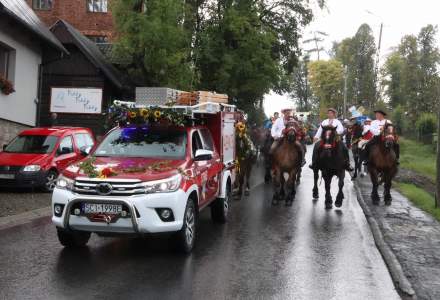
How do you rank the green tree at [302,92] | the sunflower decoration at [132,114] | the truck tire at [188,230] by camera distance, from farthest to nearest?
the green tree at [302,92] < the sunflower decoration at [132,114] < the truck tire at [188,230]

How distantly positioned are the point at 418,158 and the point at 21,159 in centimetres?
2627

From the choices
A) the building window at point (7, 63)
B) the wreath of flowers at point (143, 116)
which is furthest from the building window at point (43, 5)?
the wreath of flowers at point (143, 116)

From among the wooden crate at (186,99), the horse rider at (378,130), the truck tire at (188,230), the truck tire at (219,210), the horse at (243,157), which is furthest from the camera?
the horse at (243,157)

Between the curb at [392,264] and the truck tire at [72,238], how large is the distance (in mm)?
4371

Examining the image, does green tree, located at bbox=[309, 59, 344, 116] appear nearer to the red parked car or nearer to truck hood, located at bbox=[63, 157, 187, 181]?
the red parked car

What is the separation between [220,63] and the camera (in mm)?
28875

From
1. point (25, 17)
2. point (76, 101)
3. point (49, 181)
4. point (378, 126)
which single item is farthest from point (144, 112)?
point (76, 101)

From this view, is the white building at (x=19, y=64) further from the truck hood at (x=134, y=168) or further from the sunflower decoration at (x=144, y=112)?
the truck hood at (x=134, y=168)

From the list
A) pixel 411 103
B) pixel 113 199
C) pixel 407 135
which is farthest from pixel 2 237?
pixel 411 103

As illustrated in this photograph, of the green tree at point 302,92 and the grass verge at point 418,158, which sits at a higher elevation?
the green tree at point 302,92

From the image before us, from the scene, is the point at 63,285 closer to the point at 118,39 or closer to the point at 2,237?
the point at 2,237

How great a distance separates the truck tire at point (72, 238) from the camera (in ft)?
26.9

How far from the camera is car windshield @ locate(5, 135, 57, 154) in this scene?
14.9 metres

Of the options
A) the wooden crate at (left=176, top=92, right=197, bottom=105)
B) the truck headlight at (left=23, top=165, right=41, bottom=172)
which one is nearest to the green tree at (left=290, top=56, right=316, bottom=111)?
the truck headlight at (left=23, top=165, right=41, bottom=172)
